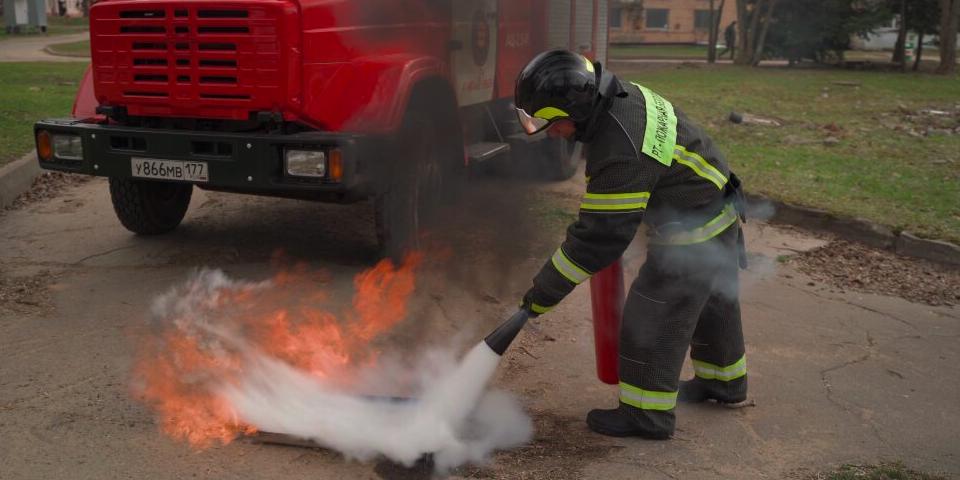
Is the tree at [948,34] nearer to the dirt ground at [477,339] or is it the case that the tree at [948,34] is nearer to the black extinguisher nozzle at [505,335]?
the dirt ground at [477,339]

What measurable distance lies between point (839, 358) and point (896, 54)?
2552 centimetres

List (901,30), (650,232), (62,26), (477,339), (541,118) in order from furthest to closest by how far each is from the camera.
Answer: (62,26) → (901,30) → (477,339) → (650,232) → (541,118)

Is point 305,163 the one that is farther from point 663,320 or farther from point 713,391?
point 713,391

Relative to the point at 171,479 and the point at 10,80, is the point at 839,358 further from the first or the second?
the point at 10,80

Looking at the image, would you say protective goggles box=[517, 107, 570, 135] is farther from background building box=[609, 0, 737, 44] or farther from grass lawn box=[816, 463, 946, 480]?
background building box=[609, 0, 737, 44]

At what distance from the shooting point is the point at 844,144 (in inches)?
467

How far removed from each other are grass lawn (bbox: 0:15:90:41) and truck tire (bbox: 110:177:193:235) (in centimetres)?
2661

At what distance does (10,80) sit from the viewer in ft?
51.4

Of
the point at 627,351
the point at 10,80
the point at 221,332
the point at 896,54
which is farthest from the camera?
the point at 896,54

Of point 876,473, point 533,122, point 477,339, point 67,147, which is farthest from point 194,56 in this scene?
point 876,473

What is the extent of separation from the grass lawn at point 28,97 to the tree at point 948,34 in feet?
67.2

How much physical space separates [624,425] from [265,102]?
2866 mm

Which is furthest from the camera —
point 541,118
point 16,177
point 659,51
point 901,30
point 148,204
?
point 659,51

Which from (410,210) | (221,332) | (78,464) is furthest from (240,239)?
(78,464)
